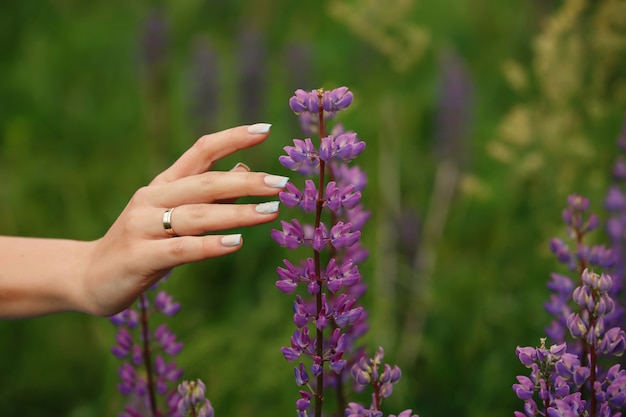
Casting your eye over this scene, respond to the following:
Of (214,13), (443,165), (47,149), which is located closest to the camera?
(443,165)

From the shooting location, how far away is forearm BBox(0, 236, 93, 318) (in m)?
1.26

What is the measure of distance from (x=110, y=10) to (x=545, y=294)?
2906 millimetres

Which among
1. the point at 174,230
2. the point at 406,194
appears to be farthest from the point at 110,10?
the point at 174,230

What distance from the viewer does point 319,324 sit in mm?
974

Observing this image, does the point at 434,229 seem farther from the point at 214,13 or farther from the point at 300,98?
the point at 214,13

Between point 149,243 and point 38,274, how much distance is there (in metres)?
0.31

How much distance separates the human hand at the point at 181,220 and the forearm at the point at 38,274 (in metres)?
0.06

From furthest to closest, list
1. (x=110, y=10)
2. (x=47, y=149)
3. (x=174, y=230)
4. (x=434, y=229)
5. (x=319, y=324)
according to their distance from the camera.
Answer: (x=110, y=10) → (x=47, y=149) → (x=434, y=229) → (x=174, y=230) → (x=319, y=324)

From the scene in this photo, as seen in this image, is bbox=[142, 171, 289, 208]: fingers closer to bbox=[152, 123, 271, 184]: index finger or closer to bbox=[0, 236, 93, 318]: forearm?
bbox=[152, 123, 271, 184]: index finger

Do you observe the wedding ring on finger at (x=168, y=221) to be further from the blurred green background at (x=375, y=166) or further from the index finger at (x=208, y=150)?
the blurred green background at (x=375, y=166)

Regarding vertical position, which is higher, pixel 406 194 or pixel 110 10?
pixel 110 10

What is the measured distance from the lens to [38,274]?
1.29 meters

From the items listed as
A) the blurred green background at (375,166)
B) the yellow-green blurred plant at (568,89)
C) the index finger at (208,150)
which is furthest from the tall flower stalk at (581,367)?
the yellow-green blurred plant at (568,89)

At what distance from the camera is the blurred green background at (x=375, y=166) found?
7.06 feet
